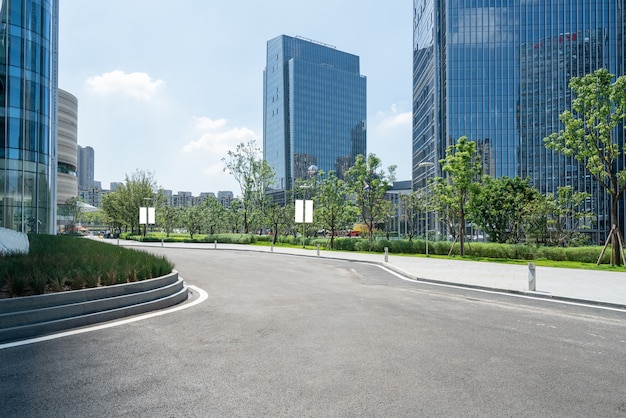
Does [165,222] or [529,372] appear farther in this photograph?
[165,222]

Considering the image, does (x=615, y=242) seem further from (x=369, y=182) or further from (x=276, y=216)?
(x=276, y=216)

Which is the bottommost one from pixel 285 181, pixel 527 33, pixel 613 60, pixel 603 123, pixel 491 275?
pixel 491 275

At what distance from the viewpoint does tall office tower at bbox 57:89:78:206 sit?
8525 cm

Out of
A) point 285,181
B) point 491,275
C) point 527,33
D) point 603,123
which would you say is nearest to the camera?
point 491,275

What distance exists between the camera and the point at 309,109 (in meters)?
147

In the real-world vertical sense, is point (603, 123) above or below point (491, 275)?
above

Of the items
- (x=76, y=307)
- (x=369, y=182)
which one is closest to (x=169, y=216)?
(x=369, y=182)

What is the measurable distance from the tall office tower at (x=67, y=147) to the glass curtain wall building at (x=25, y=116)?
185 ft

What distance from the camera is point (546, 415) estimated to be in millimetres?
4230

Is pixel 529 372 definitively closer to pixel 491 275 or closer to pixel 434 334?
pixel 434 334

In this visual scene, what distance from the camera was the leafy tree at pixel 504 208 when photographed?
33.1m

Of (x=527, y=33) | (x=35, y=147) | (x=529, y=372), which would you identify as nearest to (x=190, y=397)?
(x=529, y=372)

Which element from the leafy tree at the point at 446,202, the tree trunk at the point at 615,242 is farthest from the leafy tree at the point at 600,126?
the leafy tree at the point at 446,202

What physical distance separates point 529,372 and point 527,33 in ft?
327
